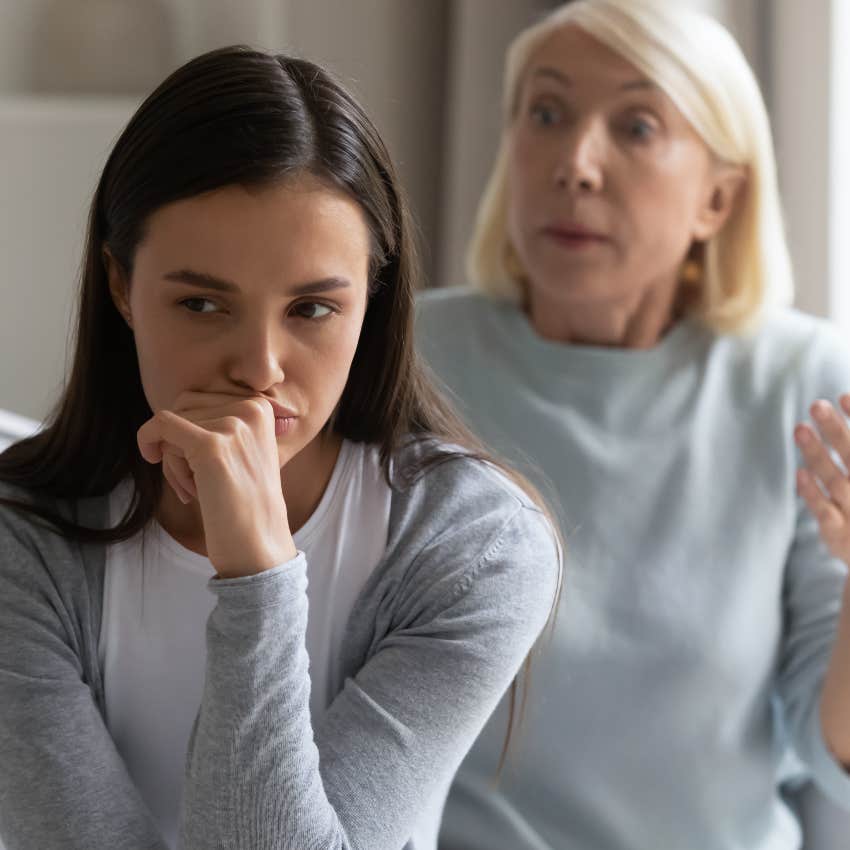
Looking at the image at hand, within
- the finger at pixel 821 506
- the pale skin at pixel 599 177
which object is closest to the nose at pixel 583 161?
the pale skin at pixel 599 177

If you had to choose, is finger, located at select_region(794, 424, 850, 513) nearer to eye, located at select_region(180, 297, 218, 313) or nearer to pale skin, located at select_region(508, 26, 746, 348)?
pale skin, located at select_region(508, 26, 746, 348)

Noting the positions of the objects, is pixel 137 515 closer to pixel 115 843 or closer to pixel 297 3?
pixel 115 843

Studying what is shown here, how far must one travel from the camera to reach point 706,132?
58.7 inches

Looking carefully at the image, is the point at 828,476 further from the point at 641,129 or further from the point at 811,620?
the point at 641,129

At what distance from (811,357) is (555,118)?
15.4 inches

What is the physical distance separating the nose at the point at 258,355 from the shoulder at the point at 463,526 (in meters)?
0.20

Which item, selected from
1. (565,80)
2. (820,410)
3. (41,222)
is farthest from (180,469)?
(41,222)

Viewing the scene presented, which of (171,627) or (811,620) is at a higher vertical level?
(171,627)

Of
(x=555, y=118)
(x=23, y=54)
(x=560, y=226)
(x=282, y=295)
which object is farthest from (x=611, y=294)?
(x=23, y=54)

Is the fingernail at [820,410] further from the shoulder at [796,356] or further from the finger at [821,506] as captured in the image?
the shoulder at [796,356]

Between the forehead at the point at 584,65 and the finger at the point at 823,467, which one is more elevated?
the forehead at the point at 584,65

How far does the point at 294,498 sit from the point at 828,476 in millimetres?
539

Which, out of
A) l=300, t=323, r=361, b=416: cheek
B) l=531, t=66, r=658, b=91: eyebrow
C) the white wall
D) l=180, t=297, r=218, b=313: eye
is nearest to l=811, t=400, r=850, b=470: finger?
l=531, t=66, r=658, b=91: eyebrow

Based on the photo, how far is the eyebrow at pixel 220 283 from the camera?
89 cm
